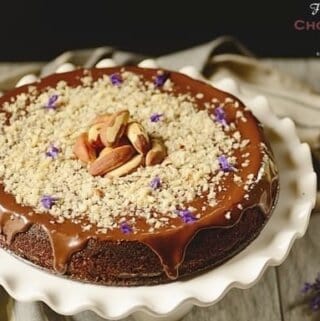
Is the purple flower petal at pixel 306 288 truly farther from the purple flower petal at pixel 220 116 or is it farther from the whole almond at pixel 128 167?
the whole almond at pixel 128 167

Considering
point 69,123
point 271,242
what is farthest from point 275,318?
point 69,123

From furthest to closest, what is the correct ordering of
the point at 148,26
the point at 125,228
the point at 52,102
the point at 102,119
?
the point at 148,26 → the point at 52,102 → the point at 102,119 → the point at 125,228

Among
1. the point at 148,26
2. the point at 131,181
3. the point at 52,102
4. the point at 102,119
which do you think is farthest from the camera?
the point at 148,26

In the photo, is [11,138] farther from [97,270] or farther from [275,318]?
[275,318]

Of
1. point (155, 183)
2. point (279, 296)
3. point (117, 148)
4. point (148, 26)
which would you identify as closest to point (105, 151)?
point (117, 148)

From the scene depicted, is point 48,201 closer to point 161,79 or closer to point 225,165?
point 225,165

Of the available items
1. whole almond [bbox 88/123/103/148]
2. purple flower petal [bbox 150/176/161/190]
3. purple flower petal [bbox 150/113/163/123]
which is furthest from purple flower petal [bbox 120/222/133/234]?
purple flower petal [bbox 150/113/163/123]
